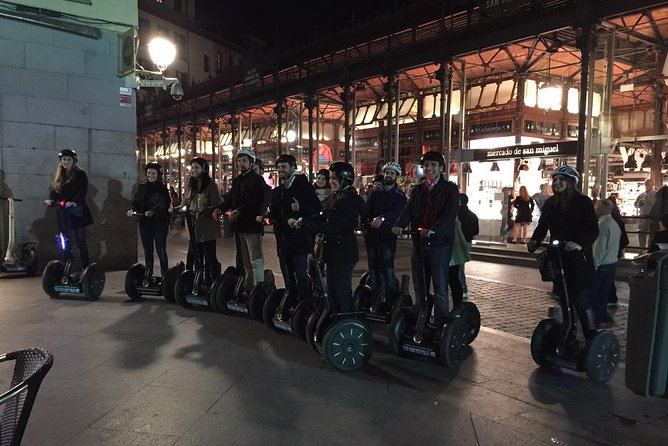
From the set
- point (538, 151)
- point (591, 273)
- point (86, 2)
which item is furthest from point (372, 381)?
point (538, 151)

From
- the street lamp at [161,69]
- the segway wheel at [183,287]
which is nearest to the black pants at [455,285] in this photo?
the segway wheel at [183,287]

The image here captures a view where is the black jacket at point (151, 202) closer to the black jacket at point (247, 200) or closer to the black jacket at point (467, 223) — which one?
the black jacket at point (247, 200)

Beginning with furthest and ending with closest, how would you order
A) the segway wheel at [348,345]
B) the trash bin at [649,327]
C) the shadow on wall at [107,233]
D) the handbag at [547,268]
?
1. the shadow on wall at [107,233]
2. the handbag at [547,268]
3. the segway wheel at [348,345]
4. the trash bin at [649,327]

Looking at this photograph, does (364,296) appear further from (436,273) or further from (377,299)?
(436,273)

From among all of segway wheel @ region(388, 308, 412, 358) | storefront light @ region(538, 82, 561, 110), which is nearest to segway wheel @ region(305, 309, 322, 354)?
segway wheel @ region(388, 308, 412, 358)

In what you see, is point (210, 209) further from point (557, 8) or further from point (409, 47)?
point (409, 47)

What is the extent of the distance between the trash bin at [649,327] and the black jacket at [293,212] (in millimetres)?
2951

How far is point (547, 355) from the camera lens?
15.2 ft

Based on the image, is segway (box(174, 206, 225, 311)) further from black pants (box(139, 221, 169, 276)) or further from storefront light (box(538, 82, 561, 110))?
storefront light (box(538, 82, 561, 110))

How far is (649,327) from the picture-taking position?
339cm

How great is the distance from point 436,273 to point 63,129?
7550 millimetres

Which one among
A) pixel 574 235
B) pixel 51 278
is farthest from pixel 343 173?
pixel 51 278

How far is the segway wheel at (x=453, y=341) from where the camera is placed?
14.8 feet

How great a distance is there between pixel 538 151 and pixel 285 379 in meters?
10.2
